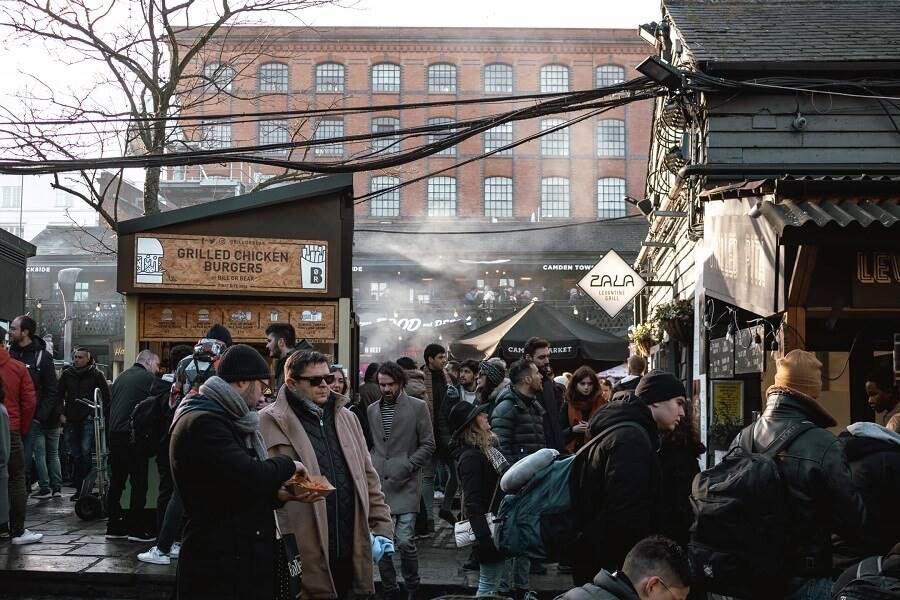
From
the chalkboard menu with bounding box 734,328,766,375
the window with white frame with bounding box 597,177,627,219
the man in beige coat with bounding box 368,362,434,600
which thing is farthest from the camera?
the window with white frame with bounding box 597,177,627,219

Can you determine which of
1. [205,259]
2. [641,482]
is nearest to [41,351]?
[205,259]

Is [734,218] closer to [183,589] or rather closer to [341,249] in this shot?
[341,249]

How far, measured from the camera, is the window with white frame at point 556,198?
55.3 meters

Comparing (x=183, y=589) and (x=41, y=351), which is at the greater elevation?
(x=41, y=351)

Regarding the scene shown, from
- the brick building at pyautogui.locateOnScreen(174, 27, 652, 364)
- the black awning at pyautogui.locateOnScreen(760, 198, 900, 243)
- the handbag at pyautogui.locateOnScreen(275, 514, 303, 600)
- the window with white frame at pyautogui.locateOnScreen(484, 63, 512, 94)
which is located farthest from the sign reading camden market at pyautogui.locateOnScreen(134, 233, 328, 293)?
the window with white frame at pyautogui.locateOnScreen(484, 63, 512, 94)

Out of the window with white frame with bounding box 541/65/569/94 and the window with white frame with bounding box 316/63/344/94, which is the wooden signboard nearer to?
the window with white frame with bounding box 316/63/344/94

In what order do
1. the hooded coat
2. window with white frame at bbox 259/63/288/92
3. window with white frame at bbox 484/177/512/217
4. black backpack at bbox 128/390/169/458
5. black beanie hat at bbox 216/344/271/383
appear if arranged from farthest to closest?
1. window with white frame at bbox 484/177/512/217
2. window with white frame at bbox 259/63/288/92
3. black backpack at bbox 128/390/169/458
4. the hooded coat
5. black beanie hat at bbox 216/344/271/383

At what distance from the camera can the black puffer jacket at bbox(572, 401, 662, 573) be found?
4.66 meters

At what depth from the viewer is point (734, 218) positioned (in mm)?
8805

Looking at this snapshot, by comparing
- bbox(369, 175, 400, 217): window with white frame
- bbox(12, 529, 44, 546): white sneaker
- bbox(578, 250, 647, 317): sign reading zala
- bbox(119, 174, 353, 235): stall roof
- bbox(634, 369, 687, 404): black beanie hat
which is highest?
bbox(369, 175, 400, 217): window with white frame

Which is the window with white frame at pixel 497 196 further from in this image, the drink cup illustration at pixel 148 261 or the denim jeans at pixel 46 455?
the drink cup illustration at pixel 148 261

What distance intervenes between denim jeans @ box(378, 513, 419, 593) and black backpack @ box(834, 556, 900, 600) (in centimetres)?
400

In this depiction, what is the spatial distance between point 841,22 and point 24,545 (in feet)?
40.7

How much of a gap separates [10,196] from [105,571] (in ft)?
270
